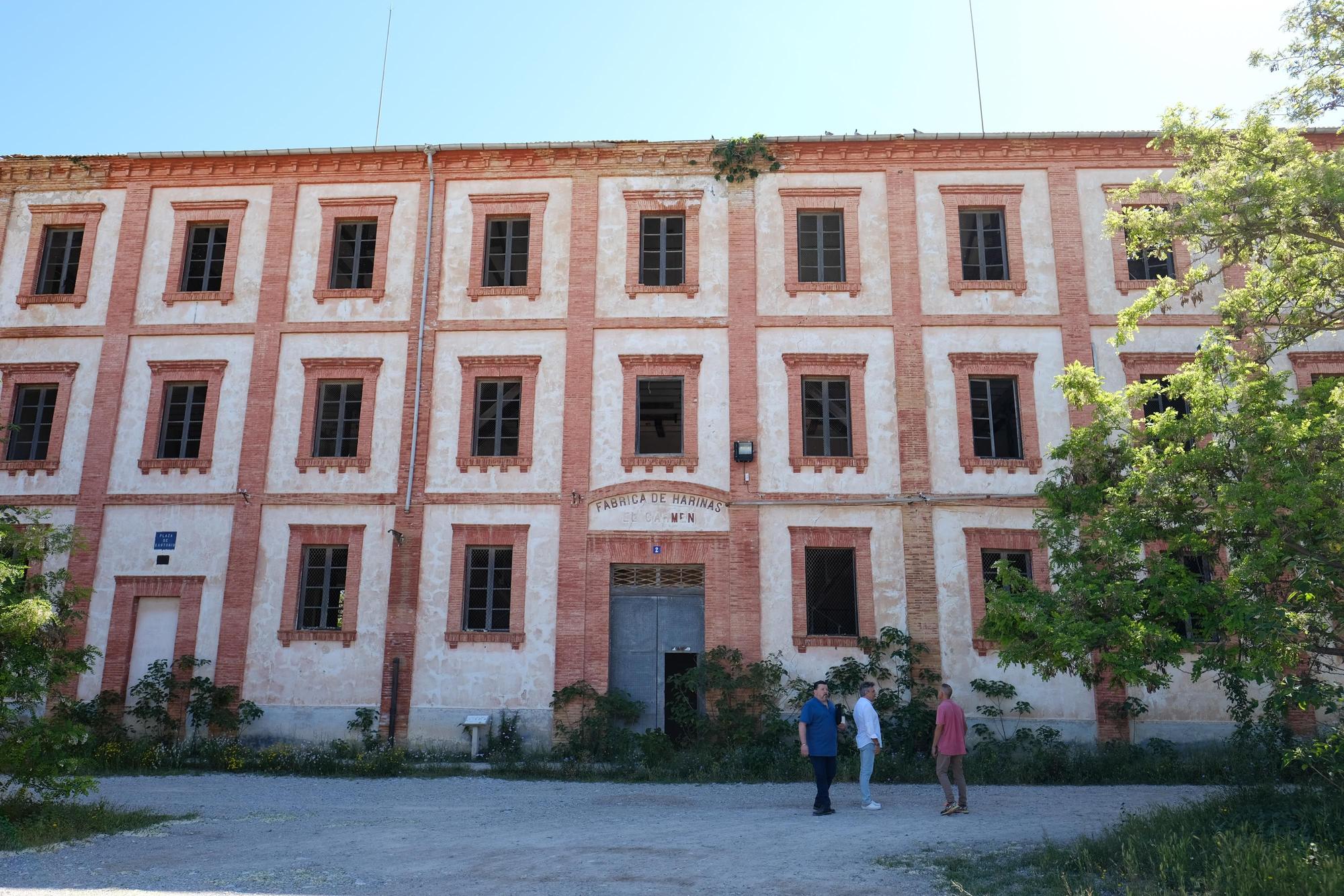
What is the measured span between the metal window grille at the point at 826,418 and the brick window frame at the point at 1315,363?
315 inches

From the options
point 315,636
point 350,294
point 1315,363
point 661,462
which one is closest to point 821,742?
point 661,462

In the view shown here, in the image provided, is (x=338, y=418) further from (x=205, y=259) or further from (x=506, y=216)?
(x=506, y=216)

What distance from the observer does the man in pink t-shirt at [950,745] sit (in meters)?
11.8

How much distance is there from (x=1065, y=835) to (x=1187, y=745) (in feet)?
26.0

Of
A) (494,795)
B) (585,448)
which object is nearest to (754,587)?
(585,448)

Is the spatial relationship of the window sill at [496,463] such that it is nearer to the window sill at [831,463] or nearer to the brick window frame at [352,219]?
the brick window frame at [352,219]

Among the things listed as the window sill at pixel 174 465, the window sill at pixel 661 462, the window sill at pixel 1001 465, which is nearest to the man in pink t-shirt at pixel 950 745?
the window sill at pixel 1001 465

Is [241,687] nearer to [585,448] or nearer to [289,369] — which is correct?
[289,369]

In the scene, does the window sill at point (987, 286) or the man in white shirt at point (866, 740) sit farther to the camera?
the window sill at point (987, 286)

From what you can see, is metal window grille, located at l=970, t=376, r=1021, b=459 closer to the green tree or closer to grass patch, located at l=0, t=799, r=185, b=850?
the green tree

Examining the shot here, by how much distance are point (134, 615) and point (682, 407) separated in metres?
10.7

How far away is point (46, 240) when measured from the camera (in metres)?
20.1

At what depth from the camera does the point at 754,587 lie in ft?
57.2

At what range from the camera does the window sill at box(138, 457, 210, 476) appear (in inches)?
728
